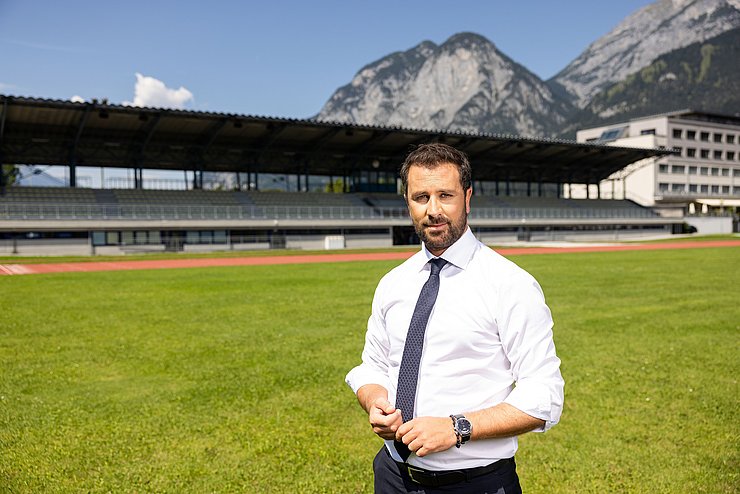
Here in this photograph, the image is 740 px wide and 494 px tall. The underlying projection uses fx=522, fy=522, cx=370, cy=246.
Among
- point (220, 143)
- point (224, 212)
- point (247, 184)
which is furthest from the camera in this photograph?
point (247, 184)

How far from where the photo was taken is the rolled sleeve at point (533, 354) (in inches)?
84.3

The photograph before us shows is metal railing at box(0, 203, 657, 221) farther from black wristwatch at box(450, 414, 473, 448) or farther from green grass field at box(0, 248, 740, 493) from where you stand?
black wristwatch at box(450, 414, 473, 448)

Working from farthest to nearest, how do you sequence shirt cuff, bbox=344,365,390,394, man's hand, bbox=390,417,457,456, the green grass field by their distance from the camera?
the green grass field
shirt cuff, bbox=344,365,390,394
man's hand, bbox=390,417,457,456

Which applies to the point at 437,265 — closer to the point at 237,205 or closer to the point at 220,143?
the point at 237,205

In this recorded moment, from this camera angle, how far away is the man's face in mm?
2336

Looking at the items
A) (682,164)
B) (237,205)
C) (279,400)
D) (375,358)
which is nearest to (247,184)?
(237,205)

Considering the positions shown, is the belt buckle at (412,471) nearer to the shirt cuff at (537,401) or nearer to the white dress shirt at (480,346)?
the white dress shirt at (480,346)

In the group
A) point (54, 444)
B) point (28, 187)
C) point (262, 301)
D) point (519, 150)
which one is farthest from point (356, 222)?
point (54, 444)

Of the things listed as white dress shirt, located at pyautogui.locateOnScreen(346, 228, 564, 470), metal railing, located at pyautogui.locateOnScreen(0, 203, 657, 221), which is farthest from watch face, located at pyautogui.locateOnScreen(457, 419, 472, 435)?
metal railing, located at pyautogui.locateOnScreen(0, 203, 657, 221)

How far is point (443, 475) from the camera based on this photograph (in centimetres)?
228

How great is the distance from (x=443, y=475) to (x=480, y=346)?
1.93 feet

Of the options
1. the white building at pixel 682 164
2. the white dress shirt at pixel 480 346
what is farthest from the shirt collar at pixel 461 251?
the white building at pixel 682 164

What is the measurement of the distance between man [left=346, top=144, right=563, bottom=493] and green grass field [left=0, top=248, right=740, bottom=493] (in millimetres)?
2624

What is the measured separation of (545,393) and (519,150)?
63.4m
